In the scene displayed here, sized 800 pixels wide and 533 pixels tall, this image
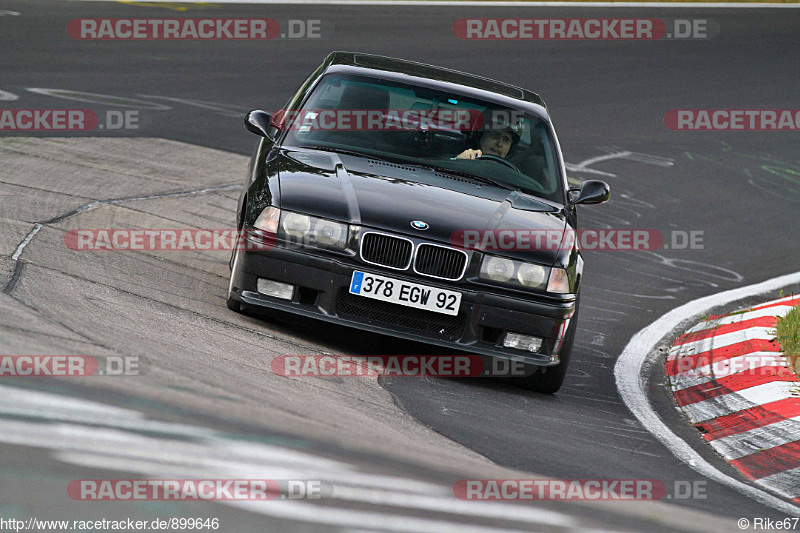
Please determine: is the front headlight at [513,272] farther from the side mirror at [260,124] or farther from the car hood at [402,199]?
the side mirror at [260,124]

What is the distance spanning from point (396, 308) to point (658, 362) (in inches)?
107

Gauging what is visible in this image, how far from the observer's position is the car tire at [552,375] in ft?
21.5

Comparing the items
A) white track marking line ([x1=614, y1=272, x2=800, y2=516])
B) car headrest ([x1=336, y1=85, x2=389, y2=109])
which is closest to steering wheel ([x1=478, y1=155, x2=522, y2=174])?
car headrest ([x1=336, y1=85, x2=389, y2=109])

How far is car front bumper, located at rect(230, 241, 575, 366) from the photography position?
20.2ft

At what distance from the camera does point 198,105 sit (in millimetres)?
14172

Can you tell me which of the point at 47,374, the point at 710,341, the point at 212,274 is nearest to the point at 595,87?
the point at 710,341

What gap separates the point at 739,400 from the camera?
7.05m

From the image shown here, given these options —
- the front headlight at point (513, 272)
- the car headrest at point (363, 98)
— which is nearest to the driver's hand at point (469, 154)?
the car headrest at point (363, 98)

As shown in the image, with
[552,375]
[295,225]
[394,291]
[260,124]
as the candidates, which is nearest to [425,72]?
[260,124]

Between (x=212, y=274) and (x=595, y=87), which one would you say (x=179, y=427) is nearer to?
(x=212, y=274)

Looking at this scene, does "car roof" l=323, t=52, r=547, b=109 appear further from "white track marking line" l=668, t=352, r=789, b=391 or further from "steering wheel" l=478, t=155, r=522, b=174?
"white track marking line" l=668, t=352, r=789, b=391

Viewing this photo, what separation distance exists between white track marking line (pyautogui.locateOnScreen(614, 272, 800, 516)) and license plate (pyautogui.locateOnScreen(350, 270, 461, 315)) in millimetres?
1485

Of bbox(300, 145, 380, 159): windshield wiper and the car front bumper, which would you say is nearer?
the car front bumper

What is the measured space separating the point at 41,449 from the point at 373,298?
2.74 meters
